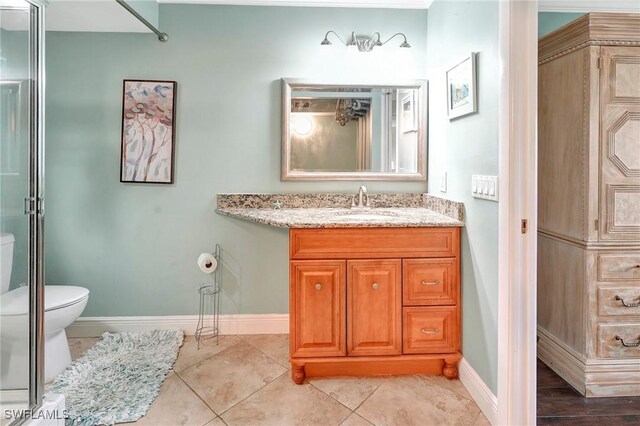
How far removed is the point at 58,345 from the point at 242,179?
58.5 inches

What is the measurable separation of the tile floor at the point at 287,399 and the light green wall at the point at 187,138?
619 mm

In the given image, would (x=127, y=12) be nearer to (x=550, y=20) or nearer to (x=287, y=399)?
(x=287, y=399)

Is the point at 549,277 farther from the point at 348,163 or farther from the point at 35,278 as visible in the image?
the point at 35,278

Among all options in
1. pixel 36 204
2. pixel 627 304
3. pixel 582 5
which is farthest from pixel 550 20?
pixel 36 204

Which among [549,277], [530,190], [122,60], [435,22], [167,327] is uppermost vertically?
[435,22]

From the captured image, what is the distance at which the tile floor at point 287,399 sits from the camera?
5.69 ft

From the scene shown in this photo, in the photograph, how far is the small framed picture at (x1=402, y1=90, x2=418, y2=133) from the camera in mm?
2590

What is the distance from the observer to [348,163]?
260 cm

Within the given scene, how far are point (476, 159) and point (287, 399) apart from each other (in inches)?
→ 61.5

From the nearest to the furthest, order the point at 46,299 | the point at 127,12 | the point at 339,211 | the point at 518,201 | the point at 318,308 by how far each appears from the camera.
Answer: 1. the point at 518,201
2. the point at 318,308
3. the point at 46,299
4. the point at 127,12
5. the point at 339,211

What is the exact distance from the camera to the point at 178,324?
263cm

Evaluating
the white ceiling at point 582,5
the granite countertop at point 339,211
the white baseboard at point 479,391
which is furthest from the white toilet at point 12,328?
the white ceiling at point 582,5

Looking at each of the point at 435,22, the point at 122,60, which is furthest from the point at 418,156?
the point at 122,60

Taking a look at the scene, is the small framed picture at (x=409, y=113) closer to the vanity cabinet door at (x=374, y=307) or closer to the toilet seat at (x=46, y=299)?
the vanity cabinet door at (x=374, y=307)
